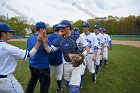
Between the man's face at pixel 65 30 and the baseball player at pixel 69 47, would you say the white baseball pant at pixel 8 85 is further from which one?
the man's face at pixel 65 30

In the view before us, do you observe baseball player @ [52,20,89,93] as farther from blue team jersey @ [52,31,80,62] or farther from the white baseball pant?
the white baseball pant

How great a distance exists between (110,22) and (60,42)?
8405 centimetres

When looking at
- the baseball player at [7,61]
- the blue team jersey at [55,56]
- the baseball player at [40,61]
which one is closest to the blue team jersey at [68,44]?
the baseball player at [40,61]

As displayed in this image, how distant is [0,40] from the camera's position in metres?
4.25

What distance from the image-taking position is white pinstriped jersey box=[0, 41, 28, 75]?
4.17 meters

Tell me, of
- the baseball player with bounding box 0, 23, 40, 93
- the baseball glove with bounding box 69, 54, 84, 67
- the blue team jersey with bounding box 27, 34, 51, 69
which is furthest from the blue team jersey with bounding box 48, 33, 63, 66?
the baseball player with bounding box 0, 23, 40, 93

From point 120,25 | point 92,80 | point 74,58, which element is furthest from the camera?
point 120,25

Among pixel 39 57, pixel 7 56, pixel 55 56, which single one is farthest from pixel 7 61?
pixel 55 56

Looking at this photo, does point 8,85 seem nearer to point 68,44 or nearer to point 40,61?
point 40,61

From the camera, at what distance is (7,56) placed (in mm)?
4207

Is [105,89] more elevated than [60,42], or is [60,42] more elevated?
[60,42]

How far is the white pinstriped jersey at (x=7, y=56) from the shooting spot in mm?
4172

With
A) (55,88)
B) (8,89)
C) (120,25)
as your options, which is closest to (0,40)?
(8,89)

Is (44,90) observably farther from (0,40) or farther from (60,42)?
(0,40)
